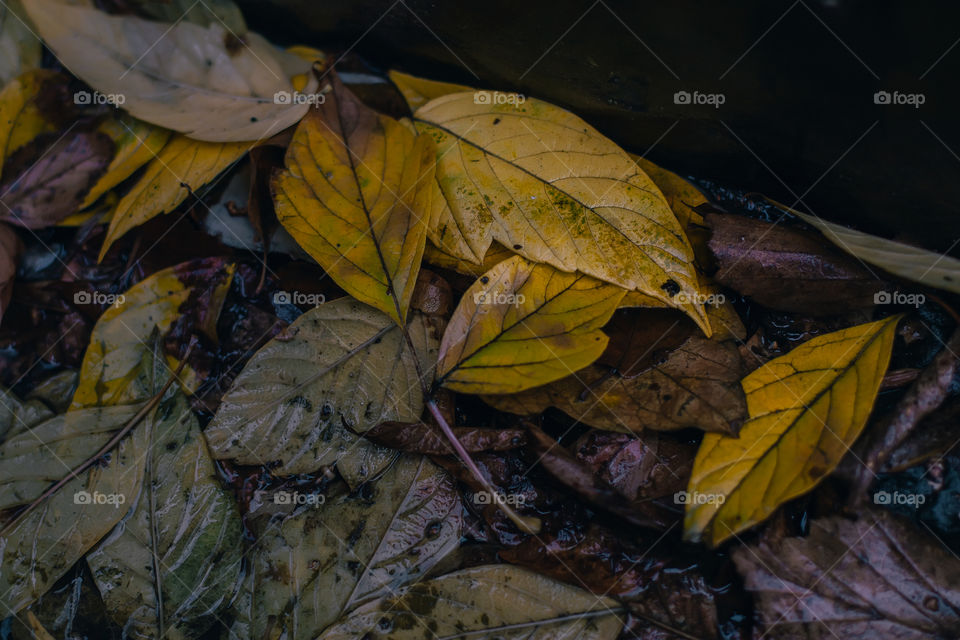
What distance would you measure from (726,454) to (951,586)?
0.51 metres

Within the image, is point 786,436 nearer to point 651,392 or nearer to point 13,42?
point 651,392

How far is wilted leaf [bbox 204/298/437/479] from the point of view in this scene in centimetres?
146

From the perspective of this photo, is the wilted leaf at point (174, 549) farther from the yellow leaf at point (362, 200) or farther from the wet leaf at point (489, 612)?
the yellow leaf at point (362, 200)

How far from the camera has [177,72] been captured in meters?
1.59

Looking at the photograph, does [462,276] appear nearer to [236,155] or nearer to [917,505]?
[236,155]

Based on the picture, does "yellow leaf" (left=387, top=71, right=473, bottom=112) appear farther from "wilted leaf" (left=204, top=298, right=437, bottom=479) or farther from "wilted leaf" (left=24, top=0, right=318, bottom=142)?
"wilted leaf" (left=204, top=298, right=437, bottom=479)

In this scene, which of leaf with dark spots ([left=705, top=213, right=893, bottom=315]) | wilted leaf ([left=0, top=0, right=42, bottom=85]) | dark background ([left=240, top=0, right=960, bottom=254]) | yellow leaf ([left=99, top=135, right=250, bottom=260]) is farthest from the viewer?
wilted leaf ([left=0, top=0, right=42, bottom=85])

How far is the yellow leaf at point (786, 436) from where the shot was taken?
4.24ft

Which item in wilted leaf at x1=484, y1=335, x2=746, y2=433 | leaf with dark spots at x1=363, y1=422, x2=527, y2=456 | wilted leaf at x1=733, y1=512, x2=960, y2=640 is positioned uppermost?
wilted leaf at x1=484, y1=335, x2=746, y2=433

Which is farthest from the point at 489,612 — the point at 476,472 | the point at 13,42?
the point at 13,42

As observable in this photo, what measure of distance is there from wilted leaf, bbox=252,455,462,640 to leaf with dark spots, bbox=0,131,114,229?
Result: 3.53 feet

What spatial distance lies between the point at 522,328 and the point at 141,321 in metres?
1.03

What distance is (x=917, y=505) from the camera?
1.35 metres

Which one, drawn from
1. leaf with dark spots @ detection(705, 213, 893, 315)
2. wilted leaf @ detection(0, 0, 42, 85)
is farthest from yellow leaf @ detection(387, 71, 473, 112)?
wilted leaf @ detection(0, 0, 42, 85)
